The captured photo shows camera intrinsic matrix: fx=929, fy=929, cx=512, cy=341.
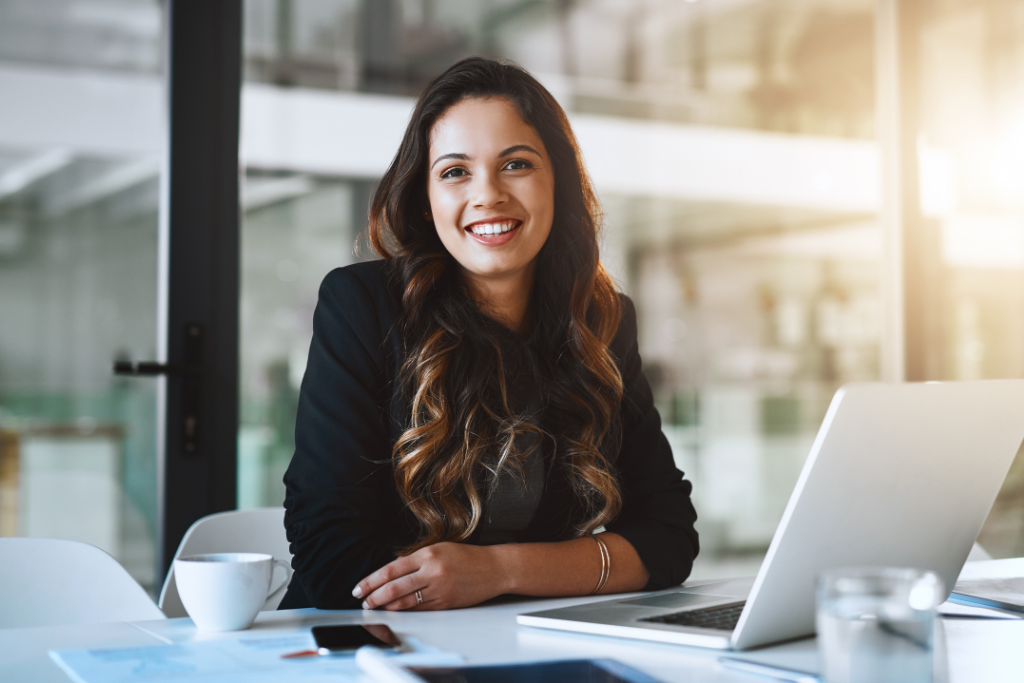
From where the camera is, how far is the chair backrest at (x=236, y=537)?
1.58 metres

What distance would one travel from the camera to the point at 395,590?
3.76ft

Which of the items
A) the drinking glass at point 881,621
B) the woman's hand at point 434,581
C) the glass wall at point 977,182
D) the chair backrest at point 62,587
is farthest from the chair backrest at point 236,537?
the glass wall at point 977,182

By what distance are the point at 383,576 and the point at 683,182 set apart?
7.77 ft

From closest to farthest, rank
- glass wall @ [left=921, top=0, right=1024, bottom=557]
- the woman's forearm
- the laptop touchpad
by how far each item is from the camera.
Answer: the laptop touchpad < the woman's forearm < glass wall @ [left=921, top=0, right=1024, bottom=557]

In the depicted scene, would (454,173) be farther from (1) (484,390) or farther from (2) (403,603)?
(2) (403,603)

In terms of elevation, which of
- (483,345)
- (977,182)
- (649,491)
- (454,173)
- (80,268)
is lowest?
(649,491)

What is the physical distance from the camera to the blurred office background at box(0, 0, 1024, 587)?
234 centimetres

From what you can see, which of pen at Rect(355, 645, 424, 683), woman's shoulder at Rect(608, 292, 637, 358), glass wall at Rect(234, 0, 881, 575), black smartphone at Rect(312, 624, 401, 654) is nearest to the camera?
pen at Rect(355, 645, 424, 683)

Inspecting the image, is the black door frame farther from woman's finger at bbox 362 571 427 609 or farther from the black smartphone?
the black smartphone

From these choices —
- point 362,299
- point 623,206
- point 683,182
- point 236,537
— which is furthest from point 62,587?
point 683,182

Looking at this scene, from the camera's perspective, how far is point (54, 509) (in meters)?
2.31

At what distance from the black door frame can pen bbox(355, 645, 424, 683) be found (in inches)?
64.6

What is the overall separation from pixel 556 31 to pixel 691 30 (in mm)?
548

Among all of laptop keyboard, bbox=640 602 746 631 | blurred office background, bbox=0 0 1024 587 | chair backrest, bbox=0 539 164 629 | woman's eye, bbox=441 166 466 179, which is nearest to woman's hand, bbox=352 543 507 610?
laptop keyboard, bbox=640 602 746 631
